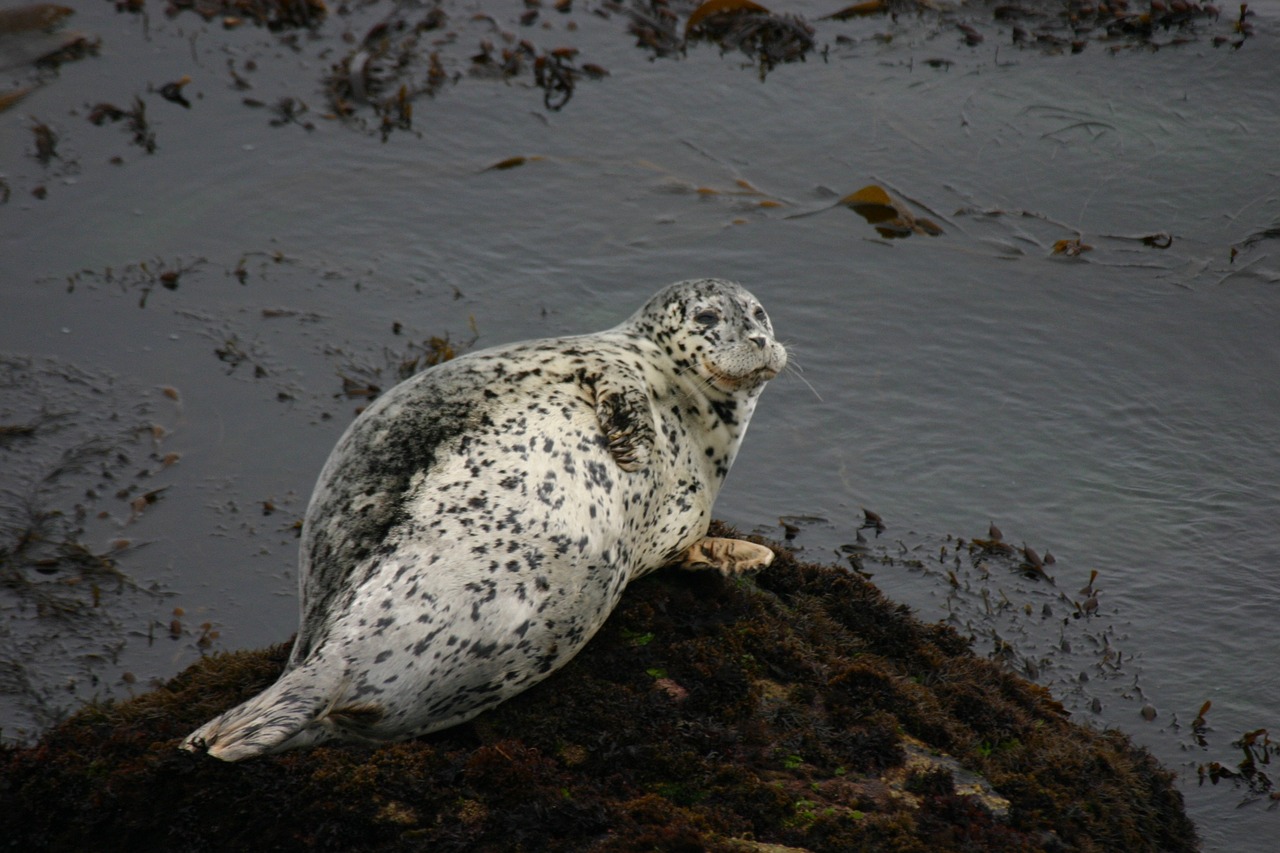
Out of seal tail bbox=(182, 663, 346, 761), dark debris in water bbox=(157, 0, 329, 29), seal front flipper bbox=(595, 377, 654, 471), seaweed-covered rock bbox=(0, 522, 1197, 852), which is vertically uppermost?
dark debris in water bbox=(157, 0, 329, 29)

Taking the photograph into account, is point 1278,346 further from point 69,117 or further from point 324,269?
point 69,117

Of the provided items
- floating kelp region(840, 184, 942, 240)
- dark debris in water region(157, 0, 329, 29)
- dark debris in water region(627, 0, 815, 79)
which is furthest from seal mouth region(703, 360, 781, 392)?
dark debris in water region(157, 0, 329, 29)

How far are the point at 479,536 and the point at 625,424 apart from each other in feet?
2.54

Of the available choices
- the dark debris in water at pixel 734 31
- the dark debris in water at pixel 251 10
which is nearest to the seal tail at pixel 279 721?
the dark debris in water at pixel 734 31

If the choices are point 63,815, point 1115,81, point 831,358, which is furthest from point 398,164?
point 63,815

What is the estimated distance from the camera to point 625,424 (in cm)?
450

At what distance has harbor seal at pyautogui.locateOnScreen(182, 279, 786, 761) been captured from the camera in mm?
3715

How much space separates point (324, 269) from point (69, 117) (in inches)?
102

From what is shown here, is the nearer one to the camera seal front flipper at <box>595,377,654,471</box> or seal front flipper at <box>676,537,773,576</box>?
seal front flipper at <box>595,377,654,471</box>

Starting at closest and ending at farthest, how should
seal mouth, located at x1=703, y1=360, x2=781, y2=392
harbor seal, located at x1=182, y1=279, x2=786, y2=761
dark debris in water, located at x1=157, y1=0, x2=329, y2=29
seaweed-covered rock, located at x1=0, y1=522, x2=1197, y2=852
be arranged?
seaweed-covered rock, located at x1=0, y1=522, x2=1197, y2=852 → harbor seal, located at x1=182, y1=279, x2=786, y2=761 → seal mouth, located at x1=703, y1=360, x2=781, y2=392 → dark debris in water, located at x1=157, y1=0, x2=329, y2=29

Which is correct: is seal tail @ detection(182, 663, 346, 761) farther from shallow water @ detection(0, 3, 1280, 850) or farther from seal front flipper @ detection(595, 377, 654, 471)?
shallow water @ detection(0, 3, 1280, 850)

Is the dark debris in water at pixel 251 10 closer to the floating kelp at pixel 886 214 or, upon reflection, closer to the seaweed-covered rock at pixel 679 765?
the floating kelp at pixel 886 214

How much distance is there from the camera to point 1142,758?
15.6 ft

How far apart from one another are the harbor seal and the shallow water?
1.49 meters
